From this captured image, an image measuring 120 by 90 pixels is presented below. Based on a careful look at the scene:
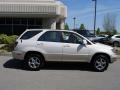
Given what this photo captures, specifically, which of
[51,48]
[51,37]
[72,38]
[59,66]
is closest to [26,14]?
[59,66]

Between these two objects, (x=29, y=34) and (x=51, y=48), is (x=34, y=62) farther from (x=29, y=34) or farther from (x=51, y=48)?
(x=29, y=34)

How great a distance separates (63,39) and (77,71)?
1.45m

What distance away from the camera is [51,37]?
14430mm

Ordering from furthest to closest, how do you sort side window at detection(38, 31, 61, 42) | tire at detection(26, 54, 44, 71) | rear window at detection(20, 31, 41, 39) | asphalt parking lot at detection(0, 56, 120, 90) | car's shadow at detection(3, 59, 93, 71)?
car's shadow at detection(3, 59, 93, 71)
rear window at detection(20, 31, 41, 39)
side window at detection(38, 31, 61, 42)
tire at detection(26, 54, 44, 71)
asphalt parking lot at detection(0, 56, 120, 90)

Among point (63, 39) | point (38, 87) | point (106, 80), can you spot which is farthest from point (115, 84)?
point (63, 39)

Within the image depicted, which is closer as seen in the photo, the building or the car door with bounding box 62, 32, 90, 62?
the car door with bounding box 62, 32, 90, 62

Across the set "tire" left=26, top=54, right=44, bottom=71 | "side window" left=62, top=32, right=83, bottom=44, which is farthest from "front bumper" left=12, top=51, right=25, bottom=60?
"side window" left=62, top=32, right=83, bottom=44

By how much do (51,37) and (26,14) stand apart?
732 inches

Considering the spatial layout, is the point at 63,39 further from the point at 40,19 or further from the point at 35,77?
the point at 40,19

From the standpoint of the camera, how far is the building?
32500 mm

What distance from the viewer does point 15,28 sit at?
33969 mm

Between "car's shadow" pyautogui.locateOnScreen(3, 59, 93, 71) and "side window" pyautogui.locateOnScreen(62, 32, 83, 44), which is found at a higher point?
"side window" pyautogui.locateOnScreen(62, 32, 83, 44)

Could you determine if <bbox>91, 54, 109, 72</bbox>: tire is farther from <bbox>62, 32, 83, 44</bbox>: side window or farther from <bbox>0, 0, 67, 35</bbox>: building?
<bbox>0, 0, 67, 35</bbox>: building

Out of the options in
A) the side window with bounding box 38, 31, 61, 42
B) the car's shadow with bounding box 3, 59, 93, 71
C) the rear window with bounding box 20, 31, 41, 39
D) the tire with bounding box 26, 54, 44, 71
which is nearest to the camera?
the tire with bounding box 26, 54, 44, 71
